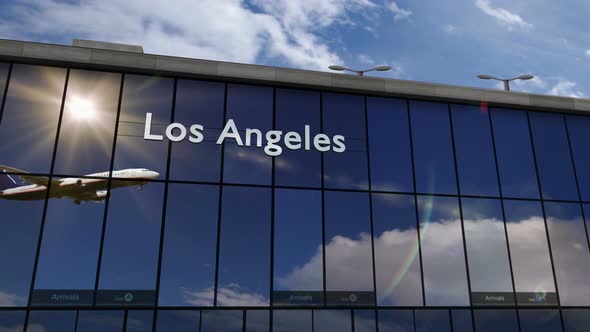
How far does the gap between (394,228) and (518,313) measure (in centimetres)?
656

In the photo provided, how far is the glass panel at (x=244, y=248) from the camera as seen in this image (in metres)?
19.2

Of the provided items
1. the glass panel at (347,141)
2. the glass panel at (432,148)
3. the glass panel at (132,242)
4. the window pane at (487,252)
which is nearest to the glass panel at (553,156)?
the window pane at (487,252)

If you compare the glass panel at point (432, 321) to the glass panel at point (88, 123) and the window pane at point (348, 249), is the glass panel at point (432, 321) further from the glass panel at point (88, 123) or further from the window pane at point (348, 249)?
the glass panel at point (88, 123)

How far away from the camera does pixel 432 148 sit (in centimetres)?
2320

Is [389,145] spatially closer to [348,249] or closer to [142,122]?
[348,249]

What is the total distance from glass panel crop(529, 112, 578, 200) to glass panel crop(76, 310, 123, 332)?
775 inches

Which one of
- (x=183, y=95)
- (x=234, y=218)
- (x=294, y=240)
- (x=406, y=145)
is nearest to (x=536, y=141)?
(x=406, y=145)

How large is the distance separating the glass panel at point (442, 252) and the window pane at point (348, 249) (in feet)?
8.57

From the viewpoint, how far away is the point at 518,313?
70.7ft

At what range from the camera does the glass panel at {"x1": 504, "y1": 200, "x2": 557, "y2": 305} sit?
22016 millimetres

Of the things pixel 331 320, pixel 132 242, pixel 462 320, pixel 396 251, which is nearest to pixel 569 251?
pixel 462 320

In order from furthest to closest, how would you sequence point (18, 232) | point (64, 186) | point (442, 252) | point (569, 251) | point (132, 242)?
point (569, 251) → point (442, 252) → point (64, 186) → point (132, 242) → point (18, 232)

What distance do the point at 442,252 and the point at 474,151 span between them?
535 centimetres

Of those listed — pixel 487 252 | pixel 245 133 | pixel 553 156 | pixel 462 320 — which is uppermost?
pixel 553 156
